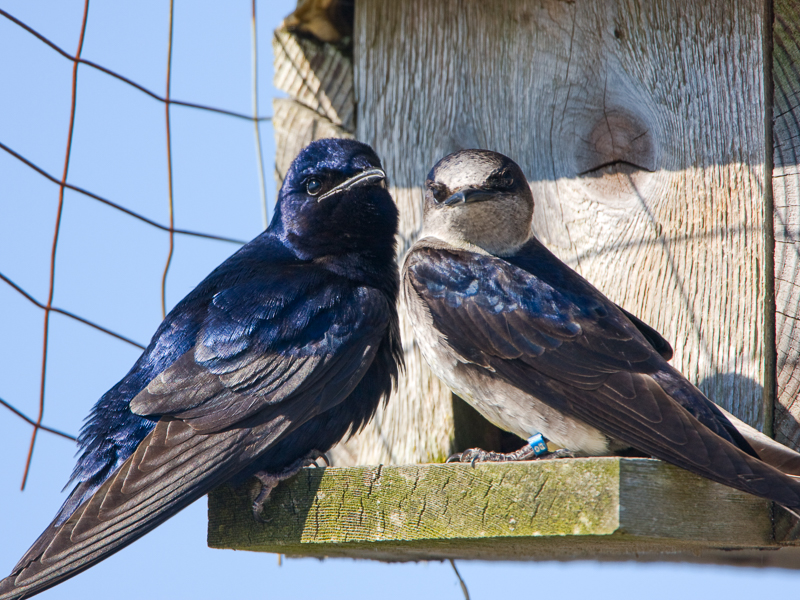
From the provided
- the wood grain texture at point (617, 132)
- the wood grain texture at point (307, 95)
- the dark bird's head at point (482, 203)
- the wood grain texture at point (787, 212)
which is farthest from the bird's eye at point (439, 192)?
the wood grain texture at point (787, 212)

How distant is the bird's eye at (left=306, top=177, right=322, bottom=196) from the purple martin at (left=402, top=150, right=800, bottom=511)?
0.37m

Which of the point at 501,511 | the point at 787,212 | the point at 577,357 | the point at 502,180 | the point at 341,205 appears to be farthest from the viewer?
the point at 341,205

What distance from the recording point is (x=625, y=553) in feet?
8.69

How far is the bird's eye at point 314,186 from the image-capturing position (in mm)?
2750

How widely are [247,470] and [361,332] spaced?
1.38ft

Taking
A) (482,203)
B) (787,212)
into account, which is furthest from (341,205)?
(787,212)

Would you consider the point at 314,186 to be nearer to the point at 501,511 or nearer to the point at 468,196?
the point at 468,196

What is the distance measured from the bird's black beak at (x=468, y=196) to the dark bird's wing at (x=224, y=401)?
30 centimetres

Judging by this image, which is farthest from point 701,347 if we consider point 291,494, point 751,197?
point 291,494

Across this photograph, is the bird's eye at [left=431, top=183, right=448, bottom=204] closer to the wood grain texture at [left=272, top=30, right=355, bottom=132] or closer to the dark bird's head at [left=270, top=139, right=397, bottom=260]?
the dark bird's head at [left=270, top=139, right=397, bottom=260]

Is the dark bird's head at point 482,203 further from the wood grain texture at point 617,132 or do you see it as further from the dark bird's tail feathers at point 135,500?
the dark bird's tail feathers at point 135,500

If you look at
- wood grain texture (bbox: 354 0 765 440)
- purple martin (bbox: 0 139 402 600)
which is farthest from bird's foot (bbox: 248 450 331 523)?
wood grain texture (bbox: 354 0 765 440)

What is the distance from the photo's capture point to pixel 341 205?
2.70 meters

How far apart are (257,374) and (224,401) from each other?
0.34 feet
